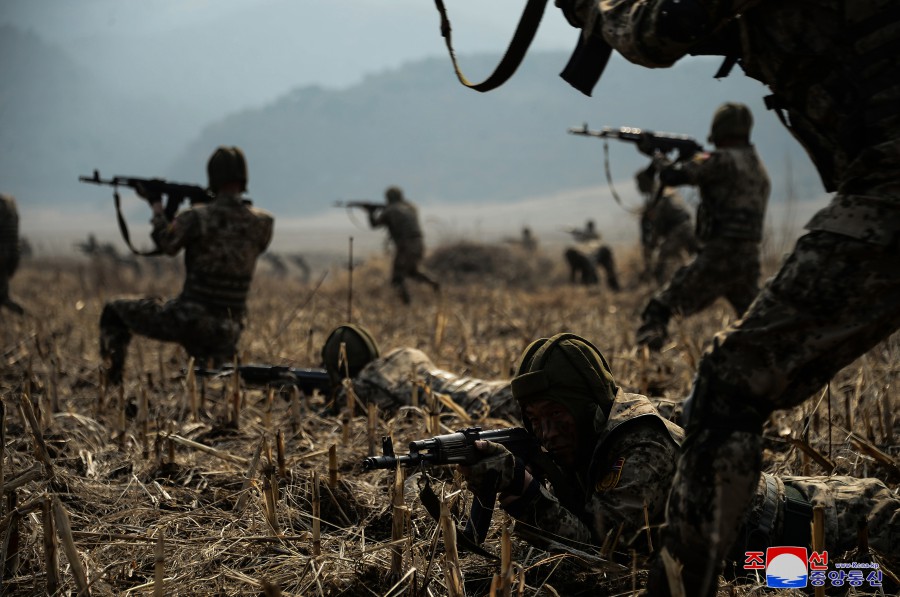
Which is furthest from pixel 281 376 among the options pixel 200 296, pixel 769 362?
pixel 769 362

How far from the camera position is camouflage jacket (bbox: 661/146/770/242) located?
21.1 feet

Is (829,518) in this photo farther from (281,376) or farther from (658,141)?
(658,141)

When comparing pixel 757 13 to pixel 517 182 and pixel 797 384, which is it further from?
pixel 517 182

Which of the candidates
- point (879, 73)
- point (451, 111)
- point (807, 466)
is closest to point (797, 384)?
point (879, 73)

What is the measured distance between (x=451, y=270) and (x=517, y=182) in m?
132

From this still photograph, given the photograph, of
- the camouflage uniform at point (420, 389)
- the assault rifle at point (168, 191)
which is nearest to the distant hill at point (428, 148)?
the assault rifle at point (168, 191)

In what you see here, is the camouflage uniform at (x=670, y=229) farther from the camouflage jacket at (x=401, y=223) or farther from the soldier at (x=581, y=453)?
the soldier at (x=581, y=453)

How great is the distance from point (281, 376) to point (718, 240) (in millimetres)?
3357

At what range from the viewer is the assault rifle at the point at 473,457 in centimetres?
254

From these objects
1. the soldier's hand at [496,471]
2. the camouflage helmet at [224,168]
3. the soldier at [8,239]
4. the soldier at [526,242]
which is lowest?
the soldier's hand at [496,471]

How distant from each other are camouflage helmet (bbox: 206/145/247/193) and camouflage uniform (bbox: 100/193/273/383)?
0.12 meters

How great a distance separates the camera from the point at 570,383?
9.11 feet

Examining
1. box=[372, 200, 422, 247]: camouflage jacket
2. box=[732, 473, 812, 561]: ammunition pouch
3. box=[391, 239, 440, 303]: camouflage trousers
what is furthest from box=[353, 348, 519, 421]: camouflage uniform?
box=[372, 200, 422, 247]: camouflage jacket

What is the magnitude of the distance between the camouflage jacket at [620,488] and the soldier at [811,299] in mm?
525
